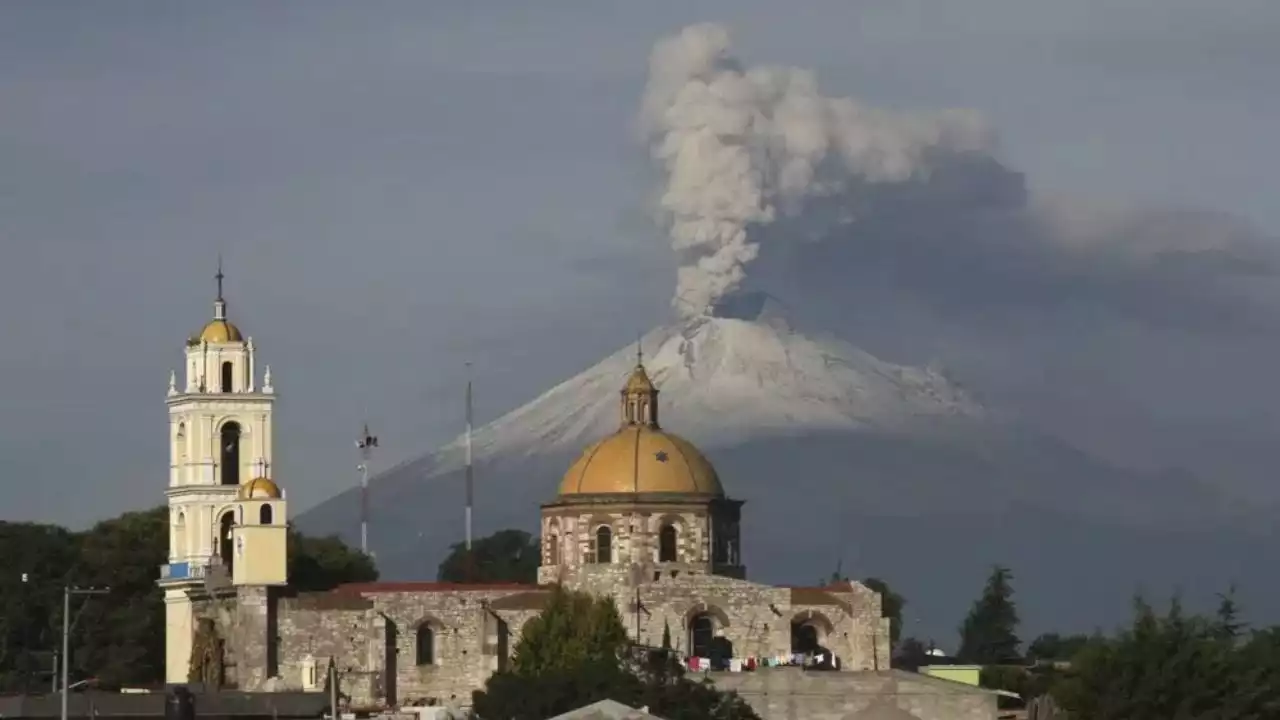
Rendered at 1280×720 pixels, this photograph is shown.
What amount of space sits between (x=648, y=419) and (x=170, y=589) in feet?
56.5

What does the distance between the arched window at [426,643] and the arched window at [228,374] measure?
12443 mm

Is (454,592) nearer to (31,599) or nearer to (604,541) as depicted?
(604,541)

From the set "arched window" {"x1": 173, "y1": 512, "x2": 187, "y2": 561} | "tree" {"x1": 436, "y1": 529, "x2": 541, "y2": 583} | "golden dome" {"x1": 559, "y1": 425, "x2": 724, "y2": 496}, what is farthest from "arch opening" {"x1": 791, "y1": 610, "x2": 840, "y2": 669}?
"tree" {"x1": 436, "y1": 529, "x2": 541, "y2": 583}

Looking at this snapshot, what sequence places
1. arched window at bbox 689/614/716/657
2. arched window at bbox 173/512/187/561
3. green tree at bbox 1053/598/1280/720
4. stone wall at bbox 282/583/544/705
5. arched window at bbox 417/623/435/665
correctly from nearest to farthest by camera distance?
1. green tree at bbox 1053/598/1280/720
2. stone wall at bbox 282/583/544/705
3. arched window at bbox 417/623/435/665
4. arched window at bbox 689/614/716/657
5. arched window at bbox 173/512/187/561

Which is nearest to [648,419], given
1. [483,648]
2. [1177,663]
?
[483,648]

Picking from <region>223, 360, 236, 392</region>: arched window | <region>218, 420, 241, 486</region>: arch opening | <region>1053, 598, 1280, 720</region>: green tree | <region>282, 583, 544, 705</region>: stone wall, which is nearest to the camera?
<region>1053, 598, 1280, 720</region>: green tree

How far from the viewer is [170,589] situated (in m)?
120

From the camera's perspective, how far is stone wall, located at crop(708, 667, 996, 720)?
10700 centimetres

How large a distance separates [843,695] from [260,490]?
69.2 feet

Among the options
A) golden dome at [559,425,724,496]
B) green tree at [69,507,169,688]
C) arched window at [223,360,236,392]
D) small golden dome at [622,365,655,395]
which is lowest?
green tree at [69,507,169,688]

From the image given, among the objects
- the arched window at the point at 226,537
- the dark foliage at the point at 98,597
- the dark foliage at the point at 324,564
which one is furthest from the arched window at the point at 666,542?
the dark foliage at the point at 98,597

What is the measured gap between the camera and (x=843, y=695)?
10800 centimetres

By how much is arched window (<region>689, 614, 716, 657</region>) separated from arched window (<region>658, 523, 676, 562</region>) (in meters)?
3.65

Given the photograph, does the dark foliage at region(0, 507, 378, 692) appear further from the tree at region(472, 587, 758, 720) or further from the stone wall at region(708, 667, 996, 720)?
the stone wall at region(708, 667, 996, 720)
